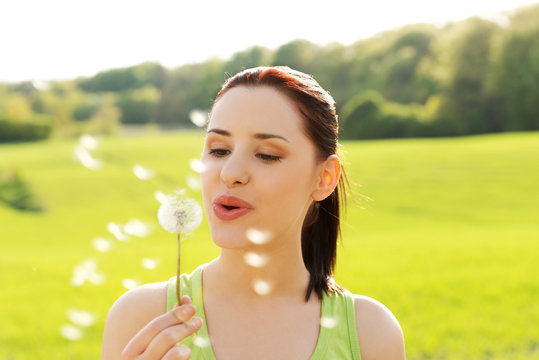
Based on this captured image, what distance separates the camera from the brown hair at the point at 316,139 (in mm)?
1942

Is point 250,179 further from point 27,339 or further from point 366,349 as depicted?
point 27,339

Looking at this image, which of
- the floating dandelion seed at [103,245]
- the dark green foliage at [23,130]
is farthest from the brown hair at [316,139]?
the dark green foliage at [23,130]

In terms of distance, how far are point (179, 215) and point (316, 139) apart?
66cm

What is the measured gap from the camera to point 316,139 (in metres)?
1.98

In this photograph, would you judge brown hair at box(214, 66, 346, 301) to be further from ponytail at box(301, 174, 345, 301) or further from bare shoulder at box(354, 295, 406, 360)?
bare shoulder at box(354, 295, 406, 360)

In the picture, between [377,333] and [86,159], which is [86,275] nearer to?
[86,159]

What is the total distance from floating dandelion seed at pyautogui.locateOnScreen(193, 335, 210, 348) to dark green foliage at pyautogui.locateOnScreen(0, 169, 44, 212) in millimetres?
17946

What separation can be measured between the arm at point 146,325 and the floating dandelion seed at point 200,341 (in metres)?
0.14

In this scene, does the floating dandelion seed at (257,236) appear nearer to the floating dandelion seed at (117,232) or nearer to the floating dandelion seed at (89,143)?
the floating dandelion seed at (117,232)

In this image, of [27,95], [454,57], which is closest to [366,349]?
[454,57]

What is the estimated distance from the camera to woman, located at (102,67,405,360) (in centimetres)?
179

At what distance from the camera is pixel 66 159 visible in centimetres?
2727

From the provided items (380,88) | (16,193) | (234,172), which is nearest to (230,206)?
(234,172)

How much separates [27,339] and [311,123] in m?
5.61
